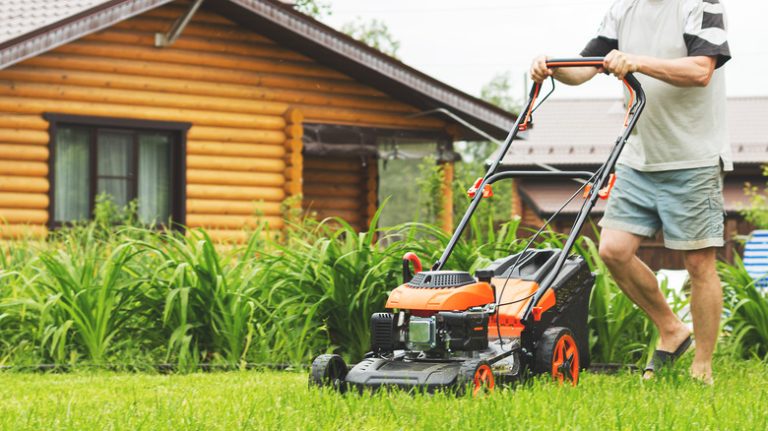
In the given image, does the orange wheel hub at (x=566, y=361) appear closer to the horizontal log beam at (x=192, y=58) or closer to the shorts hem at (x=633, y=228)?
the shorts hem at (x=633, y=228)

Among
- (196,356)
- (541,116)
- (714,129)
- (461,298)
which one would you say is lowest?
(196,356)

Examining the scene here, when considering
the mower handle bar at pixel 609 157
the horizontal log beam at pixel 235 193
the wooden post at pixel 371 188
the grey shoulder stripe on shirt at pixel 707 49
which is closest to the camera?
the mower handle bar at pixel 609 157

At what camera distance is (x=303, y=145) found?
15078 mm

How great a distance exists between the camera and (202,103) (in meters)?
14.4

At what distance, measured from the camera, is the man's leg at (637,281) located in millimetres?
5336

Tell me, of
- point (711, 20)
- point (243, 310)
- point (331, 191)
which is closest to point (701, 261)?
point (711, 20)

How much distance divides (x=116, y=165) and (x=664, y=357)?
9789mm

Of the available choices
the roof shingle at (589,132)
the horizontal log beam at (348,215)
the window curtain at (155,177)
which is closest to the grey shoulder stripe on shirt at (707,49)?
the window curtain at (155,177)

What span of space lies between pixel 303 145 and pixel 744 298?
29.7ft

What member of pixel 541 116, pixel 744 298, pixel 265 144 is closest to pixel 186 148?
pixel 265 144

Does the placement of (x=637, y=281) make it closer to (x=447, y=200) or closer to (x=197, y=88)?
(x=197, y=88)

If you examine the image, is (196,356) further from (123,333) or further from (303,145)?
(303,145)

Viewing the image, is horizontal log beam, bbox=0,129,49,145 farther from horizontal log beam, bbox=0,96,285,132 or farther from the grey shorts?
the grey shorts

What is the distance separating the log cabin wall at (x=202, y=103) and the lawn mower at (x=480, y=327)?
828 centimetres
